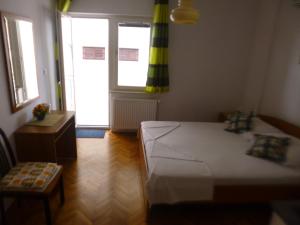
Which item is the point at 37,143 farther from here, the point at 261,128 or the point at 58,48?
the point at 261,128

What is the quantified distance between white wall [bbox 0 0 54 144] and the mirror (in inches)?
2.8

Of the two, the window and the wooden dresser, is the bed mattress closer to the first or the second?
the wooden dresser

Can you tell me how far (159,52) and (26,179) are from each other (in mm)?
2715

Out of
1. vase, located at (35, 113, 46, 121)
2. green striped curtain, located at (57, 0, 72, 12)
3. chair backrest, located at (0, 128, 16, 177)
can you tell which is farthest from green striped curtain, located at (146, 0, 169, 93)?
chair backrest, located at (0, 128, 16, 177)

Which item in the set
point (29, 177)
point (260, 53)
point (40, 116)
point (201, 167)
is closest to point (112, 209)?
point (29, 177)

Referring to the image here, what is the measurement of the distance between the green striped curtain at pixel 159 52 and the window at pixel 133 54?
0.28m

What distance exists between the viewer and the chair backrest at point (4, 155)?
2023 millimetres

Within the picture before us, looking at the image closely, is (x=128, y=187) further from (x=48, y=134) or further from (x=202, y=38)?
(x=202, y=38)

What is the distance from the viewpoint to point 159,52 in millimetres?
3779

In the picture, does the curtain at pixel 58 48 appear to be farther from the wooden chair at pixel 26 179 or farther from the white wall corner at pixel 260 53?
the white wall corner at pixel 260 53


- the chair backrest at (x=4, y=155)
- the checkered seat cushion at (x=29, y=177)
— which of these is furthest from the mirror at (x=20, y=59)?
the checkered seat cushion at (x=29, y=177)

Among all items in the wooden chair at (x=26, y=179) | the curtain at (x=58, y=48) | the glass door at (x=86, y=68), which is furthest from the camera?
the glass door at (x=86, y=68)

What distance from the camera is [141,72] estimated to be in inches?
165

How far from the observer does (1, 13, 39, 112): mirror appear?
2.25m
